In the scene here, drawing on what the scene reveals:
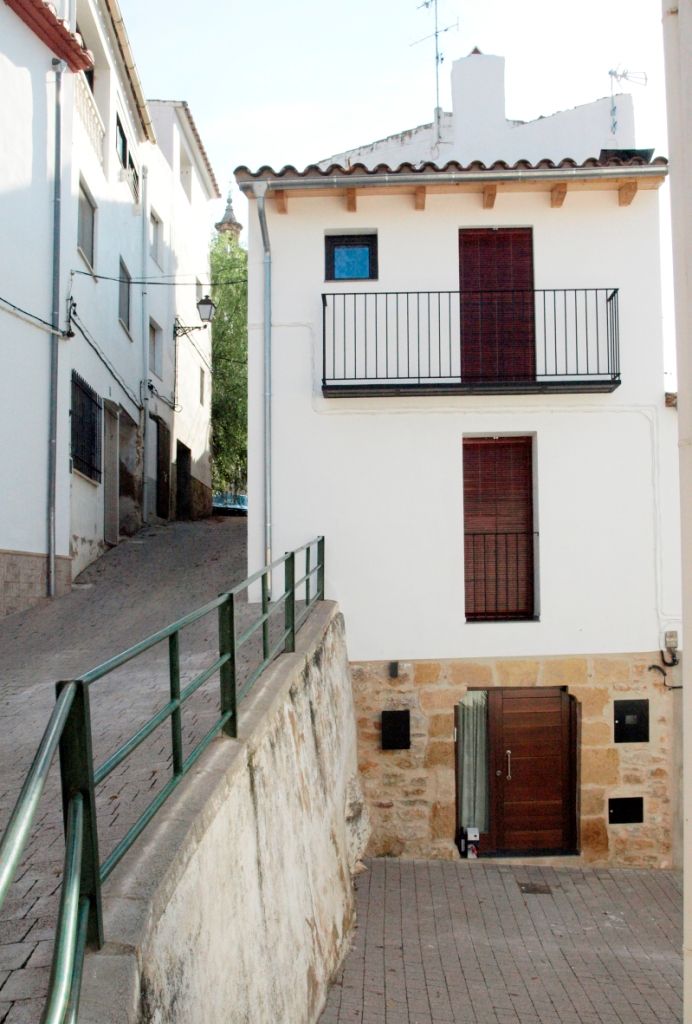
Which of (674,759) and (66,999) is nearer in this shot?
(66,999)

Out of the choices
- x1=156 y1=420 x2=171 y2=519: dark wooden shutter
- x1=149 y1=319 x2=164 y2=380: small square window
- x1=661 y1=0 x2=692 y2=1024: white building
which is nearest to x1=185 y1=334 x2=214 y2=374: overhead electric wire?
x1=149 y1=319 x2=164 y2=380: small square window

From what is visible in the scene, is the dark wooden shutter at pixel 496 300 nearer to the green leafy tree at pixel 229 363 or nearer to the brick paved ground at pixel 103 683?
the brick paved ground at pixel 103 683

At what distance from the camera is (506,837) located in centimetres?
941

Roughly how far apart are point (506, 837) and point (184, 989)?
7.30 m

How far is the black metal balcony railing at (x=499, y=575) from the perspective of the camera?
32.5 ft

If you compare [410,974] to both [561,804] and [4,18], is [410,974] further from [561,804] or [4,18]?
[4,18]

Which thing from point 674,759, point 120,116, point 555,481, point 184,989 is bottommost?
point 674,759

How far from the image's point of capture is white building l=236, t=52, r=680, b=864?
9.40 m

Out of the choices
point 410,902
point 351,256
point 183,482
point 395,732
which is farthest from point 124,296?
point 410,902

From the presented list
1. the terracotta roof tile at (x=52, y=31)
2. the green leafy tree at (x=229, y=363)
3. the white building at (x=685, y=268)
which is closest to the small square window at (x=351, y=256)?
the terracotta roof tile at (x=52, y=31)

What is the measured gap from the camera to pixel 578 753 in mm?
9430

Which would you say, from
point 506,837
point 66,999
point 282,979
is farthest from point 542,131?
point 66,999

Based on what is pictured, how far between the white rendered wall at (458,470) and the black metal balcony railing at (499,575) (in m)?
0.34

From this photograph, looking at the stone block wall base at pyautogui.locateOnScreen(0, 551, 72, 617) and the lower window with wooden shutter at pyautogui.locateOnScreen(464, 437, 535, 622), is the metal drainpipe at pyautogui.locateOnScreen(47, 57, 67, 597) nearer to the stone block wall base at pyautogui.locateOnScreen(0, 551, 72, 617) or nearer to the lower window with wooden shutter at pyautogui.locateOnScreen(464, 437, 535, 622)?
the stone block wall base at pyautogui.locateOnScreen(0, 551, 72, 617)
